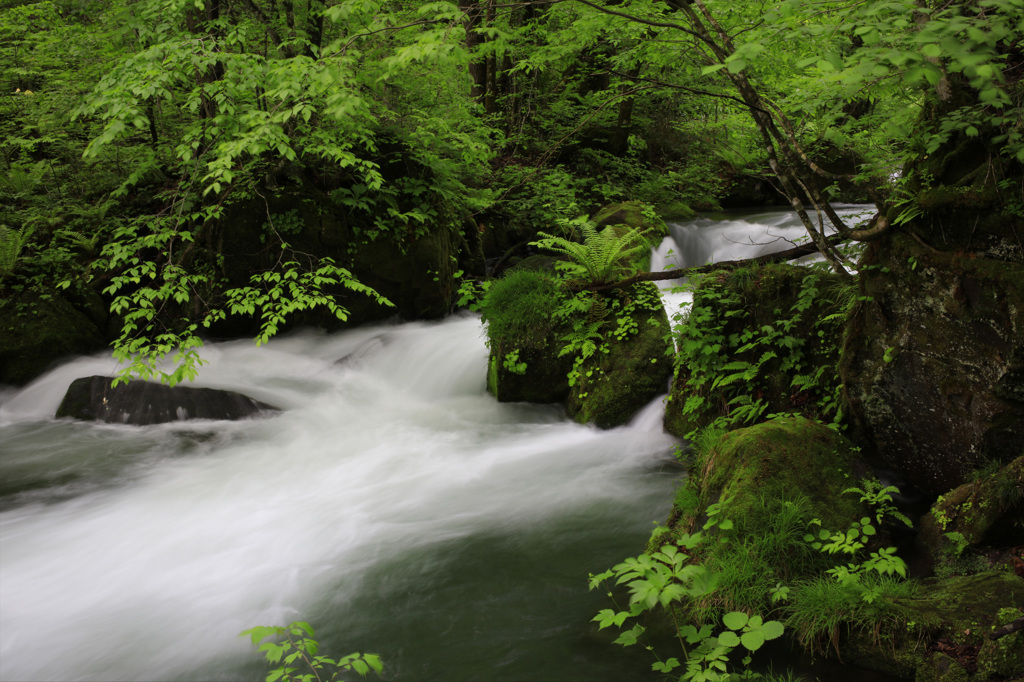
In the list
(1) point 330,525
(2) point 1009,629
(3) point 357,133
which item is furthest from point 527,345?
(2) point 1009,629

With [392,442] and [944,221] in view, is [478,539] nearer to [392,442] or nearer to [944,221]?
[392,442]

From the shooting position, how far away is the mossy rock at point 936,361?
3574 millimetres

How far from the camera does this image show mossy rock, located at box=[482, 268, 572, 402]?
7.23 m

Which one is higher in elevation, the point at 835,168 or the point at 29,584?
the point at 835,168

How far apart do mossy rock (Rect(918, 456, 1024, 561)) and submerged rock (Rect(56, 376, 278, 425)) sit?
690cm

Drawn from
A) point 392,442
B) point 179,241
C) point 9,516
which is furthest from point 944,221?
point 179,241

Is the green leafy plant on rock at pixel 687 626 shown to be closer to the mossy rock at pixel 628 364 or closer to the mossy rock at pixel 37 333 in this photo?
the mossy rock at pixel 628 364

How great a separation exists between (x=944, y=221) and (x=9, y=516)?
774 cm

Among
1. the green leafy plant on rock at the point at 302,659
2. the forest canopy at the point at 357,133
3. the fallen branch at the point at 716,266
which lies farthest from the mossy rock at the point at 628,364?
the green leafy plant on rock at the point at 302,659

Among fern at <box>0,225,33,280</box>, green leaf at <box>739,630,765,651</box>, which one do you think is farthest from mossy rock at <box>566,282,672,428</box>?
fern at <box>0,225,33,280</box>

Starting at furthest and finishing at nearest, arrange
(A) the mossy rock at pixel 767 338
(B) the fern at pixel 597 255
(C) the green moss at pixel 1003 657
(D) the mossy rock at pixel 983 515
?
(B) the fern at pixel 597 255 → (A) the mossy rock at pixel 767 338 → (D) the mossy rock at pixel 983 515 → (C) the green moss at pixel 1003 657

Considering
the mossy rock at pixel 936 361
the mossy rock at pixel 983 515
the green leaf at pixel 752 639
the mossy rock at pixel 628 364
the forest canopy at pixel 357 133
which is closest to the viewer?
the green leaf at pixel 752 639

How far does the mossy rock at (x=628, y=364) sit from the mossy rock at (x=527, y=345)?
1.60 feet

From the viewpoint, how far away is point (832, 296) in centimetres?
500
